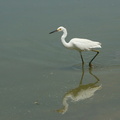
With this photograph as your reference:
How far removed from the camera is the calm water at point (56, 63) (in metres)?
8.61

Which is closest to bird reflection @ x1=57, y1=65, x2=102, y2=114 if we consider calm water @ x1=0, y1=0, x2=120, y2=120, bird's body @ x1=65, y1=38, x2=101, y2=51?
calm water @ x1=0, y1=0, x2=120, y2=120

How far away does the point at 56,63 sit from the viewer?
38.1 feet

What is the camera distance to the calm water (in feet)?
28.2

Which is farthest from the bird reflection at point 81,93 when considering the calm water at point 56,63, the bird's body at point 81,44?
the bird's body at point 81,44

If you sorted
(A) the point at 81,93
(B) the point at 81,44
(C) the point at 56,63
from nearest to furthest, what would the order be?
1. (A) the point at 81,93
2. (B) the point at 81,44
3. (C) the point at 56,63

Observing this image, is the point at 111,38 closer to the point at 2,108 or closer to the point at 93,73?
the point at 93,73

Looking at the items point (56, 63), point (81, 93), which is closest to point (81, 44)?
point (56, 63)

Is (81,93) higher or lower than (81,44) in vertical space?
lower

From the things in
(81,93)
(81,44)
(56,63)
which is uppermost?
(81,44)

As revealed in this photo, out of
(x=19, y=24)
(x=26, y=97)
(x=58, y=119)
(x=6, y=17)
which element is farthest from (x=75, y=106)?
(x=6, y=17)

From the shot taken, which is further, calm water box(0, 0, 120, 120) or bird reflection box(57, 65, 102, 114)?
bird reflection box(57, 65, 102, 114)

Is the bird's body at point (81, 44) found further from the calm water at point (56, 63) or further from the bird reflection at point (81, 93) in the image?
the bird reflection at point (81, 93)

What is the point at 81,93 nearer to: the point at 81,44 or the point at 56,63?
the point at 81,44

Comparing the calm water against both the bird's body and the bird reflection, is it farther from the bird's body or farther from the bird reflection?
the bird's body
